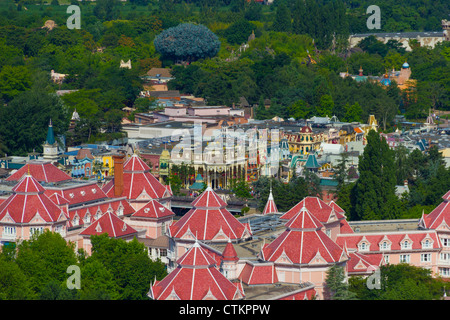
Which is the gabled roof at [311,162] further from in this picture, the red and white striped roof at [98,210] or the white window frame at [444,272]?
the white window frame at [444,272]

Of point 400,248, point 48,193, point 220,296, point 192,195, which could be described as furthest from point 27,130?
point 220,296

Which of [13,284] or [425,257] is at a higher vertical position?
[425,257]

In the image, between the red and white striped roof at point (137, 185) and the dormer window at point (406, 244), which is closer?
the dormer window at point (406, 244)

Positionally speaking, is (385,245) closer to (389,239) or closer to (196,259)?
(389,239)

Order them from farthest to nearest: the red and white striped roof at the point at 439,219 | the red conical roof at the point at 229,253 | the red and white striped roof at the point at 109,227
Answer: the red and white striped roof at the point at 109,227
the red and white striped roof at the point at 439,219
the red conical roof at the point at 229,253

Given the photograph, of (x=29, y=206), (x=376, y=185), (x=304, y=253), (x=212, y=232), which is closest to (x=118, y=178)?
(x=29, y=206)

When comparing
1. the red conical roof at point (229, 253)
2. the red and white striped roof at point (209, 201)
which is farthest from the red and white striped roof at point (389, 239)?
the red conical roof at point (229, 253)
